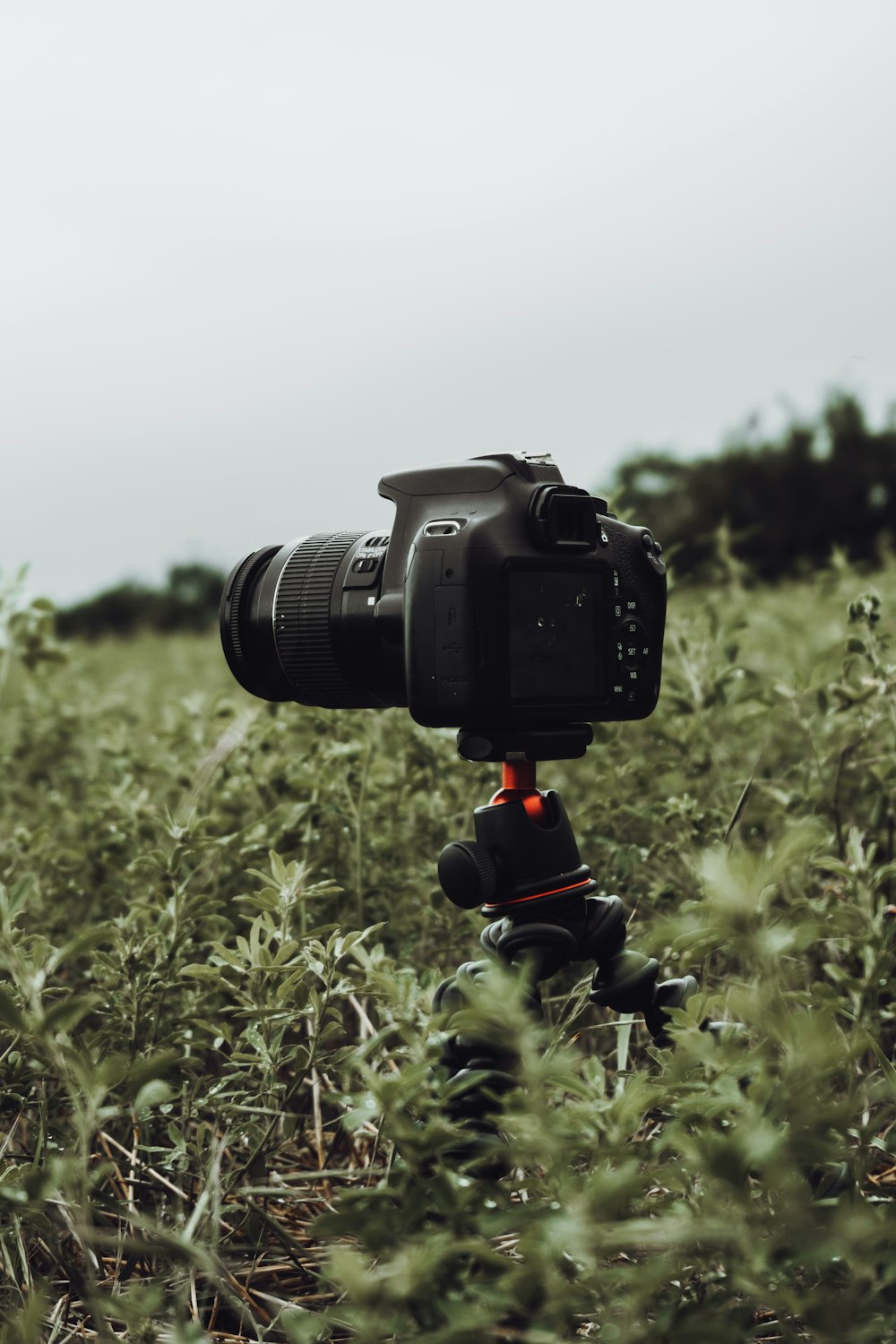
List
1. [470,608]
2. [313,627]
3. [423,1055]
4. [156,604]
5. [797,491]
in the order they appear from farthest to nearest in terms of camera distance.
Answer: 1. [156,604]
2. [797,491]
3. [313,627]
4. [470,608]
5. [423,1055]

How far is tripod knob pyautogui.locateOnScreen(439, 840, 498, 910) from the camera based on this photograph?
5.06 ft

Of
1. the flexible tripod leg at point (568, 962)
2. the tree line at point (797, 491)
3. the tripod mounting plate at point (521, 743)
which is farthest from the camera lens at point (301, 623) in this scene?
the tree line at point (797, 491)

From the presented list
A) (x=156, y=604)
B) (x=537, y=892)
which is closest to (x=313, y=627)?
(x=537, y=892)

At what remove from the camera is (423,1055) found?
1.19 metres

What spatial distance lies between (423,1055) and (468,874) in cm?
38

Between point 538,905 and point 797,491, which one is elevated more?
point 797,491

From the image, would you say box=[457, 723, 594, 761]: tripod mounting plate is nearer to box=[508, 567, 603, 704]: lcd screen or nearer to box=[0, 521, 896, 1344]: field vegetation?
box=[508, 567, 603, 704]: lcd screen

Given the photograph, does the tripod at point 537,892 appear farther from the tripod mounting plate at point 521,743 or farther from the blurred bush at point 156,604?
the blurred bush at point 156,604

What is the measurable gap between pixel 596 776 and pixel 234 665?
0.94m

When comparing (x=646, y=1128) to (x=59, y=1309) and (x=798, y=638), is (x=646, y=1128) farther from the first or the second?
(x=798, y=638)

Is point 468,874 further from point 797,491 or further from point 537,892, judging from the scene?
point 797,491

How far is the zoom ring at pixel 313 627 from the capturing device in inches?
67.9

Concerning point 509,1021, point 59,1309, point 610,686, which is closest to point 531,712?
point 610,686

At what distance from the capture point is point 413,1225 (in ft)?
3.59
